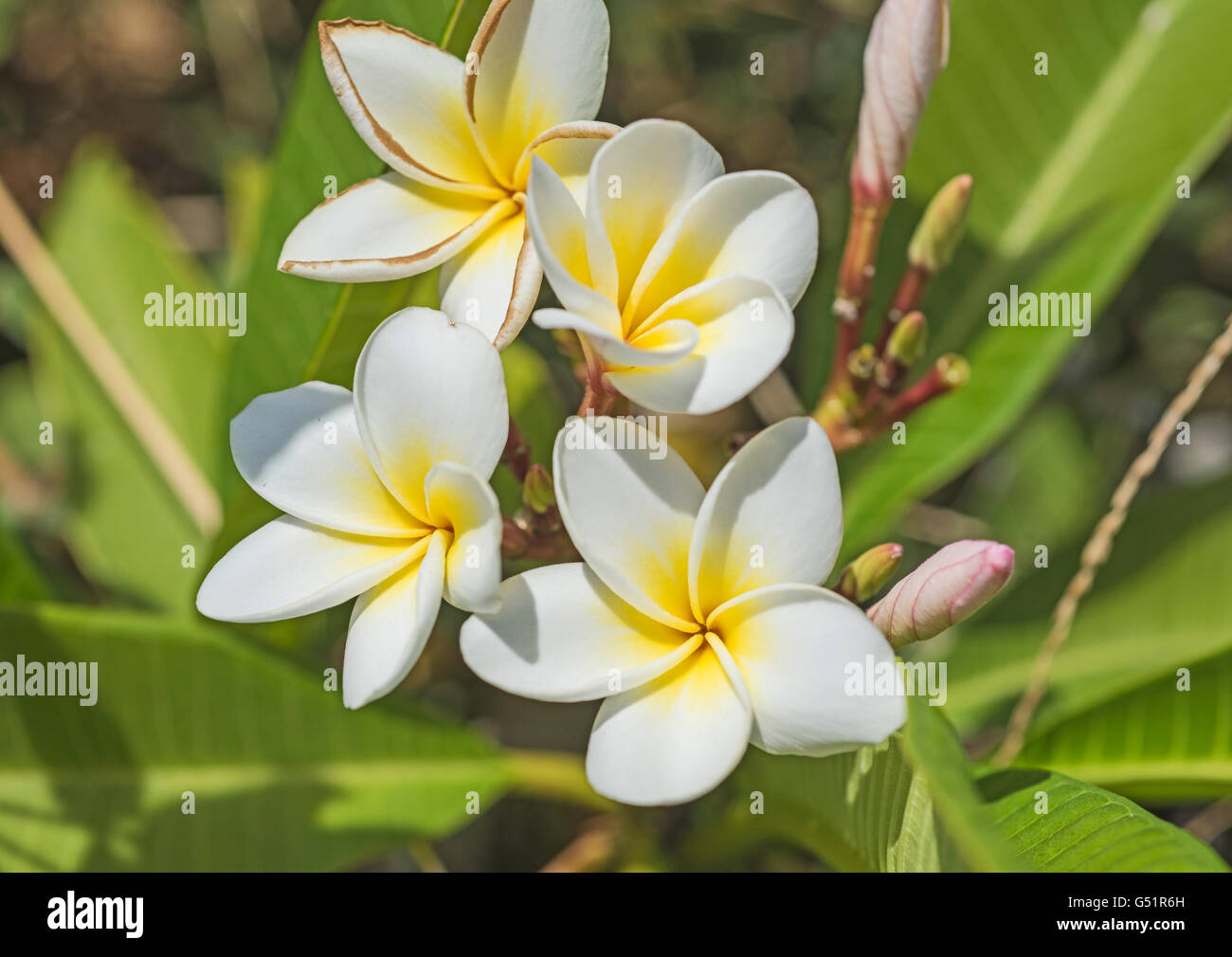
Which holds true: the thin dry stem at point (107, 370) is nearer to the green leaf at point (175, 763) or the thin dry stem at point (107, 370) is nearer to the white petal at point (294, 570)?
the green leaf at point (175, 763)

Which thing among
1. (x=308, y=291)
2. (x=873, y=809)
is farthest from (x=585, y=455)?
(x=308, y=291)

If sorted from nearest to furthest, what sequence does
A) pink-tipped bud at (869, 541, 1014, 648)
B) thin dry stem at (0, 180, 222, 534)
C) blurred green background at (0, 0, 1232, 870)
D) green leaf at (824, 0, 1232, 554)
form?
pink-tipped bud at (869, 541, 1014, 648) → blurred green background at (0, 0, 1232, 870) → green leaf at (824, 0, 1232, 554) → thin dry stem at (0, 180, 222, 534)

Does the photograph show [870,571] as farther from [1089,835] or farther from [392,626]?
[392,626]

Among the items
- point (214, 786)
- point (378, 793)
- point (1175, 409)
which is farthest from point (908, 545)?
point (214, 786)

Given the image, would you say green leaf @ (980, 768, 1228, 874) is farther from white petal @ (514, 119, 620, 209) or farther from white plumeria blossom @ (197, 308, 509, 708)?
white petal @ (514, 119, 620, 209)

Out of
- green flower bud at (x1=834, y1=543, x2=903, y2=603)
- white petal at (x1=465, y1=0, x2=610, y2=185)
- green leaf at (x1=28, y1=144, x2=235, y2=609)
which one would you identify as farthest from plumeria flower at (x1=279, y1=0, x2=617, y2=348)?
green leaf at (x1=28, y1=144, x2=235, y2=609)

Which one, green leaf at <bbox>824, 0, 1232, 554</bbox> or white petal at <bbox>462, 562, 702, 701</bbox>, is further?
green leaf at <bbox>824, 0, 1232, 554</bbox>

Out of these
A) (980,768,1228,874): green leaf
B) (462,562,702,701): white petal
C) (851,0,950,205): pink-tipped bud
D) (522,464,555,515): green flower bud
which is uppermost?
(851,0,950,205): pink-tipped bud
